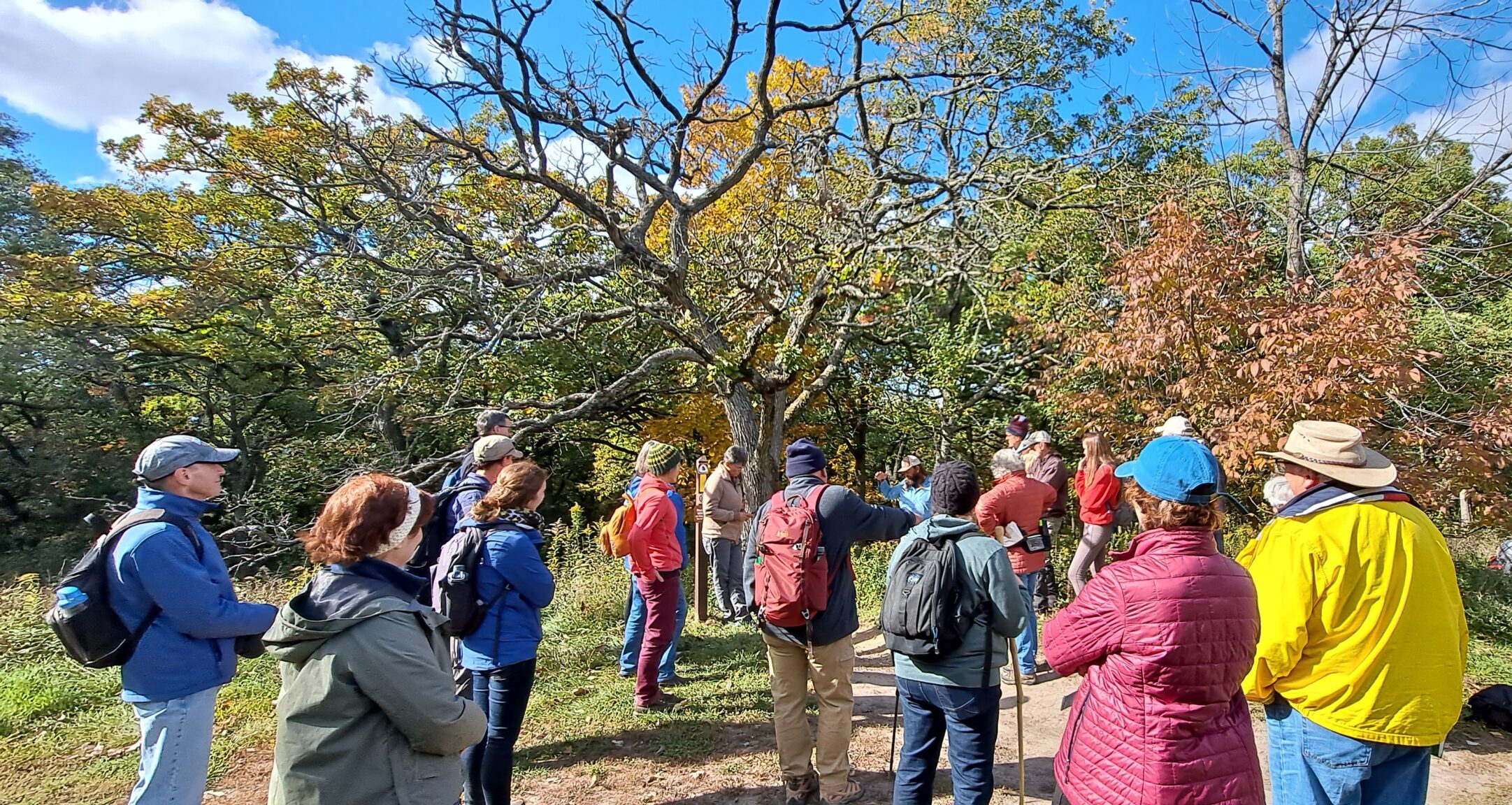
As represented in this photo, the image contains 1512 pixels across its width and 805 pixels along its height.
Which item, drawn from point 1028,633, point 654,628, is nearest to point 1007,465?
point 1028,633

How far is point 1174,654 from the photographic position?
80.7 inches

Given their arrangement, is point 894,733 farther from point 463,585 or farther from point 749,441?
point 749,441

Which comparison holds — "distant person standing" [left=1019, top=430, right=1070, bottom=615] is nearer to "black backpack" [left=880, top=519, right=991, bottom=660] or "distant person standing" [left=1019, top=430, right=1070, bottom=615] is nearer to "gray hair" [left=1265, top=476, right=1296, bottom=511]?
"gray hair" [left=1265, top=476, right=1296, bottom=511]

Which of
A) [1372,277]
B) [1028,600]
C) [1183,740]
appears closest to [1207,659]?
[1183,740]

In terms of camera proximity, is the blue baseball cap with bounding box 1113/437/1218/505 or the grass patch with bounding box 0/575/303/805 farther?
the grass patch with bounding box 0/575/303/805

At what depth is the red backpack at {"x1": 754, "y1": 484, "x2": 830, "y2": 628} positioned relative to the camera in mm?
3412

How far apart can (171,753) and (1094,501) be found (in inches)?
214

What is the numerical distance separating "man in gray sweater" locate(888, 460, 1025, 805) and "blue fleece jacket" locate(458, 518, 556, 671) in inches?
60.8

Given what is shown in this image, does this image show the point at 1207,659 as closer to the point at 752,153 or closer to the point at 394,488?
the point at 394,488

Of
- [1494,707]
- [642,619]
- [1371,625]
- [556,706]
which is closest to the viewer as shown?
[1371,625]

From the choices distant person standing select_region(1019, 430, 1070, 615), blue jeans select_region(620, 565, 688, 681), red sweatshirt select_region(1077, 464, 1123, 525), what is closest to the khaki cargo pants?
blue jeans select_region(620, 565, 688, 681)

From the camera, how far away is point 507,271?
947 centimetres

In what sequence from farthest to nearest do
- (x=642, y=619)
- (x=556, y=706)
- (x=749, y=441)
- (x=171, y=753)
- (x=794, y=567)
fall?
1. (x=749, y=441)
2. (x=642, y=619)
3. (x=556, y=706)
4. (x=794, y=567)
5. (x=171, y=753)

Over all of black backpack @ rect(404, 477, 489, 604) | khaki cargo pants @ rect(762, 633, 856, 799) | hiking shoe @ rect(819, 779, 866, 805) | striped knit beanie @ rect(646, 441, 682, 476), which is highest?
striped knit beanie @ rect(646, 441, 682, 476)
